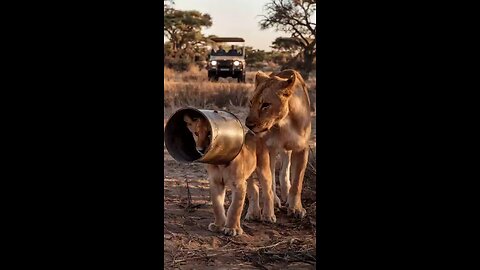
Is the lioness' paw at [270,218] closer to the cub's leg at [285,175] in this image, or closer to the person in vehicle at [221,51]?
the cub's leg at [285,175]

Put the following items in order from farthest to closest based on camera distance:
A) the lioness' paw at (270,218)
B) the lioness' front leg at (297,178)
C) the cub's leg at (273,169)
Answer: the cub's leg at (273,169) < the lioness' front leg at (297,178) < the lioness' paw at (270,218)

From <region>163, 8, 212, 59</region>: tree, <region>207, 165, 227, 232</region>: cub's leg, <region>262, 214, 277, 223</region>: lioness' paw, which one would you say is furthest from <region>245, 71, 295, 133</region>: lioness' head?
<region>262, 214, 277, 223</region>: lioness' paw

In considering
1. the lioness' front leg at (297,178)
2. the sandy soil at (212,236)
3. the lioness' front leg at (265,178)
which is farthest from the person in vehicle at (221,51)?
the lioness' front leg at (297,178)

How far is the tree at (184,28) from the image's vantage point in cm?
338

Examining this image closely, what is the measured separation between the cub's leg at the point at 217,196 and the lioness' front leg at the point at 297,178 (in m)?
0.40

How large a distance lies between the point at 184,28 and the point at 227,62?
0.33 m

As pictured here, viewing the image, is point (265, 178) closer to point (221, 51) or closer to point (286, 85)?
point (286, 85)

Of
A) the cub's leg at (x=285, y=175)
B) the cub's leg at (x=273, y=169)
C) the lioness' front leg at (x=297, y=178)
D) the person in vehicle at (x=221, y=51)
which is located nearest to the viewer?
the person in vehicle at (x=221, y=51)

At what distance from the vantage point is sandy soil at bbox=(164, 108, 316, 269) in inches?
126

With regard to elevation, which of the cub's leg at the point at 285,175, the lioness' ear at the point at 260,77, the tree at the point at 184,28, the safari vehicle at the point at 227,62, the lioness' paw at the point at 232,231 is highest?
the tree at the point at 184,28
